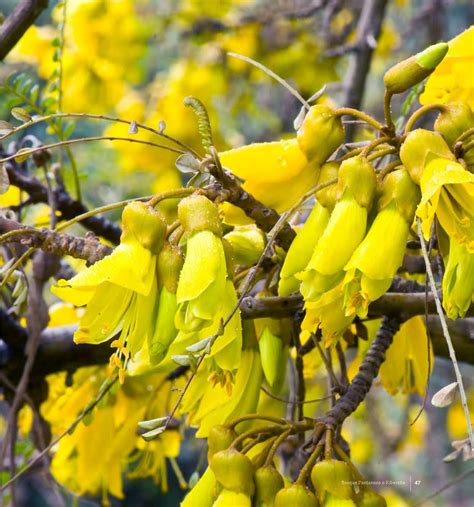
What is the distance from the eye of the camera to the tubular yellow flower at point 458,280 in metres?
0.59

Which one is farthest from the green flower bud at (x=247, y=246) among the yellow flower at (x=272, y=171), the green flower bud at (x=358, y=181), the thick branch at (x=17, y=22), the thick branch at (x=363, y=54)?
the thick branch at (x=363, y=54)

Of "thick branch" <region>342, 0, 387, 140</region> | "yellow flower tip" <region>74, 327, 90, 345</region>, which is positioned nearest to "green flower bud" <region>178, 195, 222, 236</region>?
"yellow flower tip" <region>74, 327, 90, 345</region>

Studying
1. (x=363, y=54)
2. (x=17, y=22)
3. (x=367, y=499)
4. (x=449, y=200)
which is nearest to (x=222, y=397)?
(x=367, y=499)

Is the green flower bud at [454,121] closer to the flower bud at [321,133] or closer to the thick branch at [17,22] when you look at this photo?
the flower bud at [321,133]

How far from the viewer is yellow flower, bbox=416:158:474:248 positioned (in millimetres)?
576

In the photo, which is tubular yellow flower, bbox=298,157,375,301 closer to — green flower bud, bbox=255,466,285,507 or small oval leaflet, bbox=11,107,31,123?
green flower bud, bbox=255,466,285,507

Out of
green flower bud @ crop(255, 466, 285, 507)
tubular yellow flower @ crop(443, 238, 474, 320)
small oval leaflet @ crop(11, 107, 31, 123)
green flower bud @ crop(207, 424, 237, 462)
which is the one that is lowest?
green flower bud @ crop(255, 466, 285, 507)

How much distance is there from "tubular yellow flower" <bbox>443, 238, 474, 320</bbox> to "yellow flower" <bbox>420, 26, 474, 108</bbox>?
20 centimetres

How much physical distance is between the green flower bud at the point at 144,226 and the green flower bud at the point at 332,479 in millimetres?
206

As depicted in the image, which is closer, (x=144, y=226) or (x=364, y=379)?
(x=144, y=226)

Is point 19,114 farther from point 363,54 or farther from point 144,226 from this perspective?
point 363,54

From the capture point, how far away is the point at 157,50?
280 centimetres

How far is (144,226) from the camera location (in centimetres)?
58

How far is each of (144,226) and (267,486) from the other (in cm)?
23
